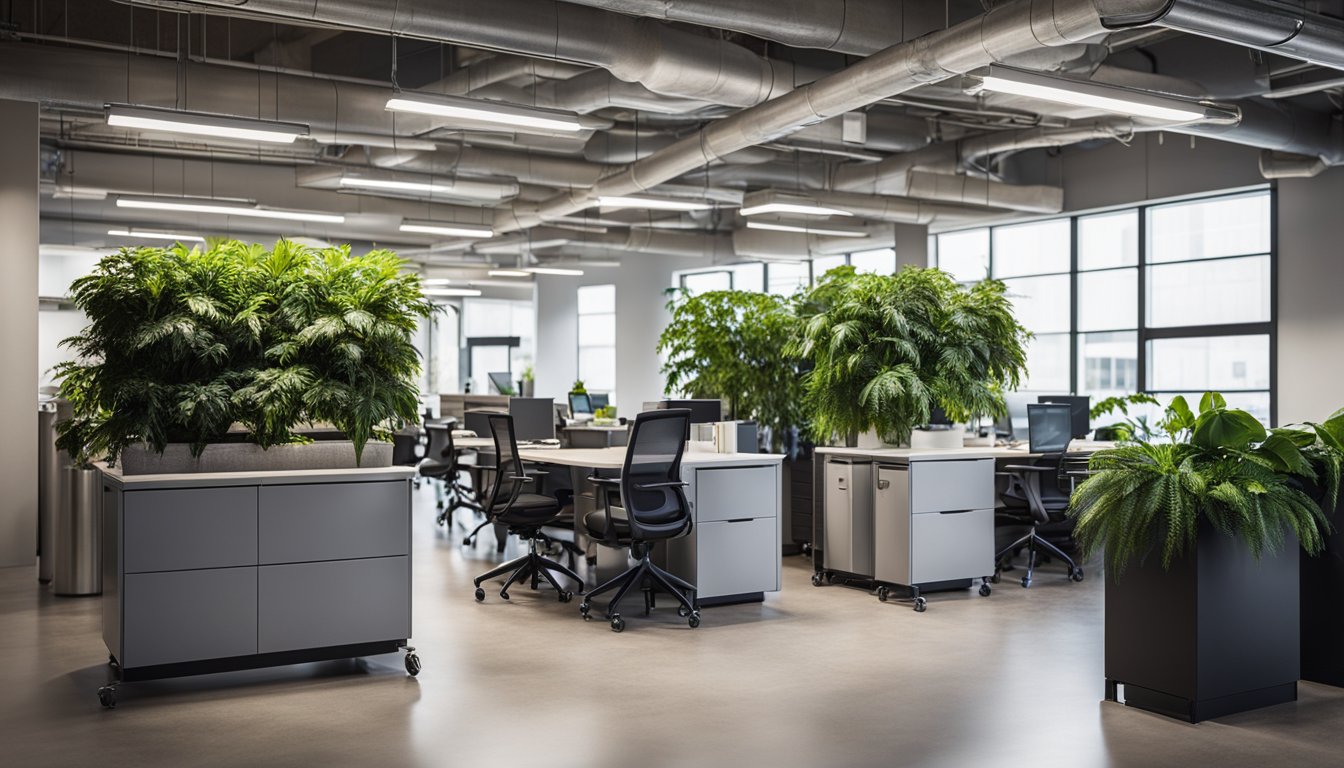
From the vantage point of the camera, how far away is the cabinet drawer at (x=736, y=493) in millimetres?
6867

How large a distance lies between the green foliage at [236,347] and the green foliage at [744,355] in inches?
144

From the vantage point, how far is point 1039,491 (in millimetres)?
8250

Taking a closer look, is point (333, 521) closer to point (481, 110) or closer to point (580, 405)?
point (481, 110)

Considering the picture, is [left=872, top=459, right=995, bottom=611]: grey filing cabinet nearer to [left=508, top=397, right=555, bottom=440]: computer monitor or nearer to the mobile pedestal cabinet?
[left=508, top=397, right=555, bottom=440]: computer monitor

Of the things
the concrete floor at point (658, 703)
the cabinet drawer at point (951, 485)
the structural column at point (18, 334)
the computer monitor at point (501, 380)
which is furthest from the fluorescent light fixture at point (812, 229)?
the structural column at point (18, 334)

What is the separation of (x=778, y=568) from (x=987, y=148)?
241 inches

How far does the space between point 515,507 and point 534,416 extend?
224 cm

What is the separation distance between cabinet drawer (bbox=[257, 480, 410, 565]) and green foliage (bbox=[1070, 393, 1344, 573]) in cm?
314

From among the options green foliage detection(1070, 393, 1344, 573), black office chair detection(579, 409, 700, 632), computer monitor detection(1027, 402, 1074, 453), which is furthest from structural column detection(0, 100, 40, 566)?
green foliage detection(1070, 393, 1344, 573)

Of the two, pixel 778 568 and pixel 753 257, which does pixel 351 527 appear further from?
pixel 753 257

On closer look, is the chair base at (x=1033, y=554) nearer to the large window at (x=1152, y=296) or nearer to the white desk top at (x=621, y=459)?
the white desk top at (x=621, y=459)

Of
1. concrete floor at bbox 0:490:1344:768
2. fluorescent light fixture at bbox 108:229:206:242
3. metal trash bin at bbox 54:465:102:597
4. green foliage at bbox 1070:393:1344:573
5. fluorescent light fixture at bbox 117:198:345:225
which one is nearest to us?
concrete floor at bbox 0:490:1344:768

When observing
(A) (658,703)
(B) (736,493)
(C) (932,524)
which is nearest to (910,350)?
(C) (932,524)

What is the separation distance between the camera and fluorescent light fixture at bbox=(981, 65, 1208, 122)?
634 cm
